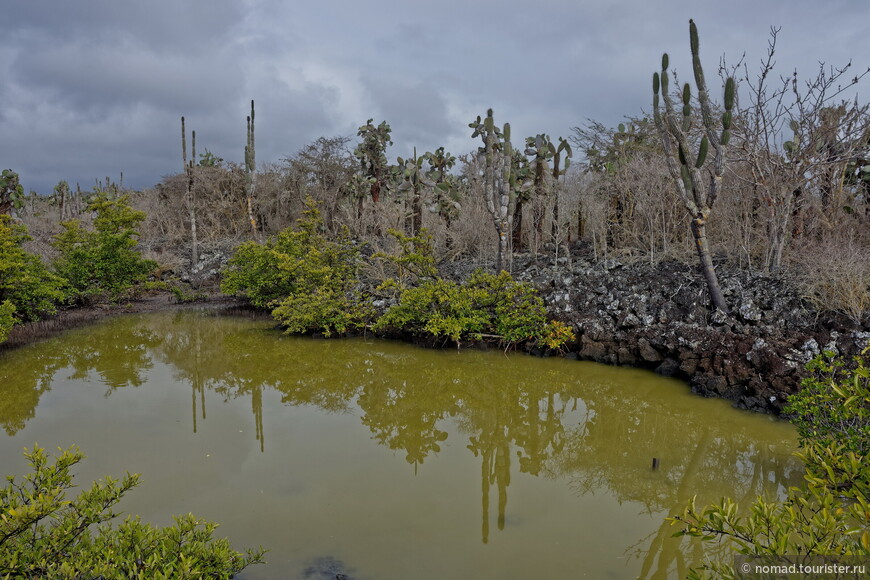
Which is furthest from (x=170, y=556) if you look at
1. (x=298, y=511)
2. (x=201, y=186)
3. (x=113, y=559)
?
(x=201, y=186)

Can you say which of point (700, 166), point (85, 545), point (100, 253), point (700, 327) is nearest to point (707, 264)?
point (700, 327)

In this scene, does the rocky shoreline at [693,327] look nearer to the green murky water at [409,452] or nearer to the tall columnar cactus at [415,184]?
the green murky water at [409,452]

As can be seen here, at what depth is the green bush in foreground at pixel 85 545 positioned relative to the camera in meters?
2.83

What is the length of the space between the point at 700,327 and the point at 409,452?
23.0 feet

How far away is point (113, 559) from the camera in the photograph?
3.08 metres

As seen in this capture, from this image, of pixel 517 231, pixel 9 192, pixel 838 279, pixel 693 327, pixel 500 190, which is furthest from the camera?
pixel 9 192

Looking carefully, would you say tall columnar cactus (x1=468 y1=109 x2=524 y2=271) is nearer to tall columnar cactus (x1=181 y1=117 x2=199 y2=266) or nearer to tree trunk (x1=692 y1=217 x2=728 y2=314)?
tree trunk (x1=692 y1=217 x2=728 y2=314)

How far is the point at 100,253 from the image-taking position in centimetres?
1792

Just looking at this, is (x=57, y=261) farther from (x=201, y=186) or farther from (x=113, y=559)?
(x=113, y=559)

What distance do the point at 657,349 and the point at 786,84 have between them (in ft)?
22.3

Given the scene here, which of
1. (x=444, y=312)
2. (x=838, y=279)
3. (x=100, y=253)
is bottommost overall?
(x=444, y=312)

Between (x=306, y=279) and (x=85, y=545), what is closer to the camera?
(x=85, y=545)

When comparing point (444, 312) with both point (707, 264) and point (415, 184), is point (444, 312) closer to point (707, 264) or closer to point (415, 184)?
point (707, 264)

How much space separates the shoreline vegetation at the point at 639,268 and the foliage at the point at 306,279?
0.24 ft
